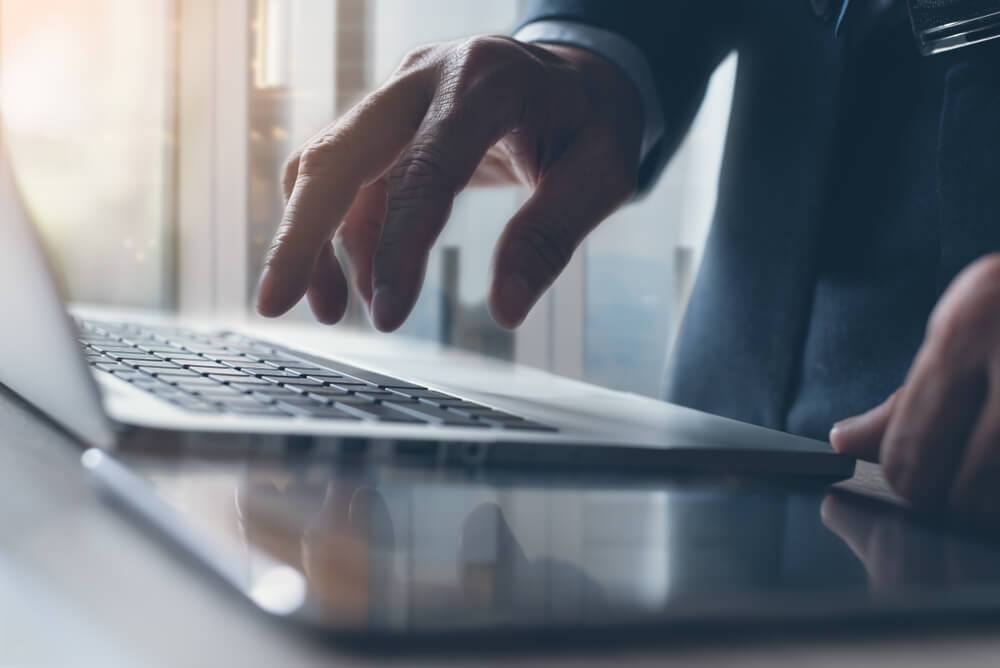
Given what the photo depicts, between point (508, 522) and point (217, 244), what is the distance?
2.37m

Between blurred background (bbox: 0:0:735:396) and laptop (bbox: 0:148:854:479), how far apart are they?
1.85 metres

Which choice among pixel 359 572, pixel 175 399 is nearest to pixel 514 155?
pixel 175 399

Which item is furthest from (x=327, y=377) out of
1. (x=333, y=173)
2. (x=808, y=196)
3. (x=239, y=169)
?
(x=239, y=169)

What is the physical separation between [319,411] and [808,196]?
0.41m

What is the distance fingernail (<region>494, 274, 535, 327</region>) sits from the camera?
1.48 ft

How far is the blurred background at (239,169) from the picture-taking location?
87.4 inches

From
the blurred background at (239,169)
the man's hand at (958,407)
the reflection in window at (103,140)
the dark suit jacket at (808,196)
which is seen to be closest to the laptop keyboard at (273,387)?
the man's hand at (958,407)

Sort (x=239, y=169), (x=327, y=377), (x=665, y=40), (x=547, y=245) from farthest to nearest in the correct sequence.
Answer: (x=239, y=169)
(x=665, y=40)
(x=547, y=245)
(x=327, y=377)

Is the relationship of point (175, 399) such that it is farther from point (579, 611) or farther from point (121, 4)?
point (121, 4)

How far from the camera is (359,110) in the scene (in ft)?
1.53

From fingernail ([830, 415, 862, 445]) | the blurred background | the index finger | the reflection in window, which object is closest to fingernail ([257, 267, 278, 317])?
the index finger

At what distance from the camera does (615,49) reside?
0.57 m

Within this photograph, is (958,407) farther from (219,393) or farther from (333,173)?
(333,173)

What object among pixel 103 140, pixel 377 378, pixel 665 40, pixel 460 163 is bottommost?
pixel 377 378
